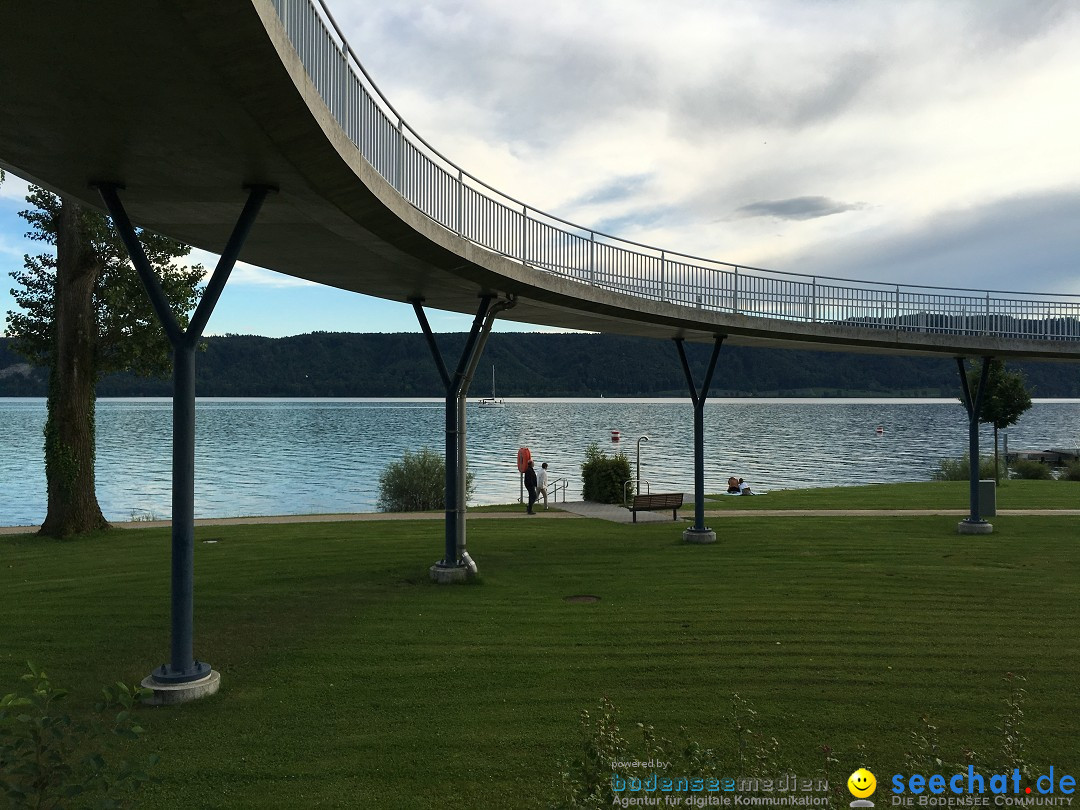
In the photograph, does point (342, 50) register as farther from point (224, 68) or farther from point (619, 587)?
point (619, 587)

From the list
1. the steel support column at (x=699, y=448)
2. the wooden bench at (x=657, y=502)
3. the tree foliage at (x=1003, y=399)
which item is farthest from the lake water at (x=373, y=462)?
the steel support column at (x=699, y=448)

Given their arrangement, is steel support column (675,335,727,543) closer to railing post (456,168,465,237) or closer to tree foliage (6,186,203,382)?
railing post (456,168,465,237)

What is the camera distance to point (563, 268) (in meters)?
15.7

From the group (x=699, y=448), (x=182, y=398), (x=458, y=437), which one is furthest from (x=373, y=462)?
(x=182, y=398)

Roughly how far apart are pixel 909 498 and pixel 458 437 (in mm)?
21249

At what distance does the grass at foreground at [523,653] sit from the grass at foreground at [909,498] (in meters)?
10.2

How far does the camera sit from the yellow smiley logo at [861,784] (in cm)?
631

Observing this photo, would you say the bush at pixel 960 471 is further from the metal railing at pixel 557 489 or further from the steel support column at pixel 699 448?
the steel support column at pixel 699 448

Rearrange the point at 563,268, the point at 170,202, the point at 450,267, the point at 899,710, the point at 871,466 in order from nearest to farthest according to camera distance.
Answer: the point at 899,710 < the point at 170,202 < the point at 450,267 < the point at 563,268 < the point at 871,466

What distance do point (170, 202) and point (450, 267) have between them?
12.9ft

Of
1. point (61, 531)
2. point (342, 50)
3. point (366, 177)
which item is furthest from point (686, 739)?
point (61, 531)

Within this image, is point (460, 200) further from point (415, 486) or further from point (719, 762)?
point (415, 486)

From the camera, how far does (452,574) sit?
14.2m

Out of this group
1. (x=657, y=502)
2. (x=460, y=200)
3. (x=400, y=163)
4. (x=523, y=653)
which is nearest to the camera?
(x=523, y=653)
